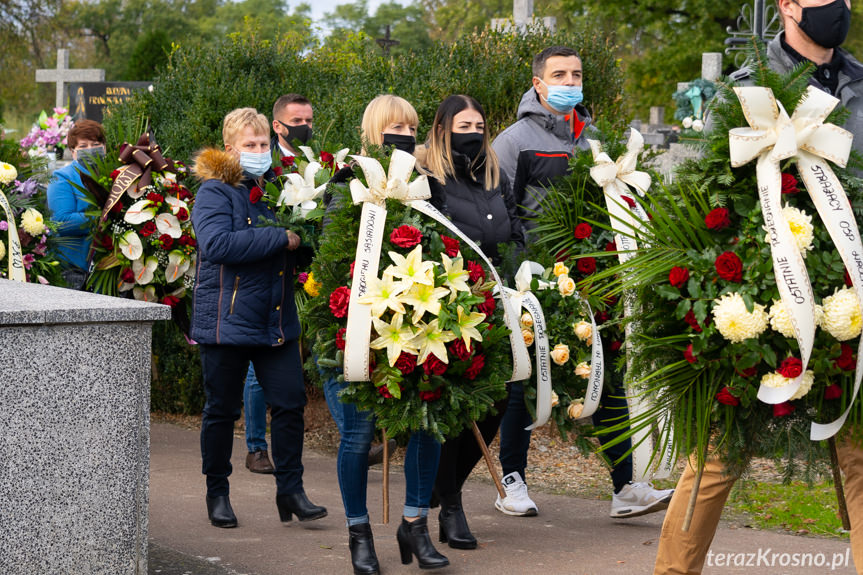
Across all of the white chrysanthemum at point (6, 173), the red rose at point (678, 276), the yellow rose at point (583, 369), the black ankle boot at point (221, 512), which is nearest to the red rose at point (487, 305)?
the yellow rose at point (583, 369)

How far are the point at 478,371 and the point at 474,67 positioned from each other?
412 centimetres

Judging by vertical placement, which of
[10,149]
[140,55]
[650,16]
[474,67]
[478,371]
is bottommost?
[478,371]

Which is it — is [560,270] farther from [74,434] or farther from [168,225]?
[168,225]

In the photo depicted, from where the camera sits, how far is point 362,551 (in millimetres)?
4496

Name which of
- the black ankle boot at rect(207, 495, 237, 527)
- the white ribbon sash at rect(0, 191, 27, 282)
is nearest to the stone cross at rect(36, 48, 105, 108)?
the white ribbon sash at rect(0, 191, 27, 282)

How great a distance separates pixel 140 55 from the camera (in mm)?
29109

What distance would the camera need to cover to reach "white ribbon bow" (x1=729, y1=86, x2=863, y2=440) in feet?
10.6

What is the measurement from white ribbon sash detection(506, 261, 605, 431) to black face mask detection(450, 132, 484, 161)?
527 millimetres

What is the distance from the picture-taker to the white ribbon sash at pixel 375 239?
13.8 feet

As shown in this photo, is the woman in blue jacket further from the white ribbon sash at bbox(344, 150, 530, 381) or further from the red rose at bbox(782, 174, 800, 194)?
the red rose at bbox(782, 174, 800, 194)

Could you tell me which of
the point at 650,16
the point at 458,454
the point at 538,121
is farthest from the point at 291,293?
the point at 650,16

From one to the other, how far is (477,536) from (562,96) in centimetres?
211

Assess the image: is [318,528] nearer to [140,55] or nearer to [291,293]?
[291,293]

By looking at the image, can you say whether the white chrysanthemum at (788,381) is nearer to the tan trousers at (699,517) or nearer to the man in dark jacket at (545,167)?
the tan trousers at (699,517)
